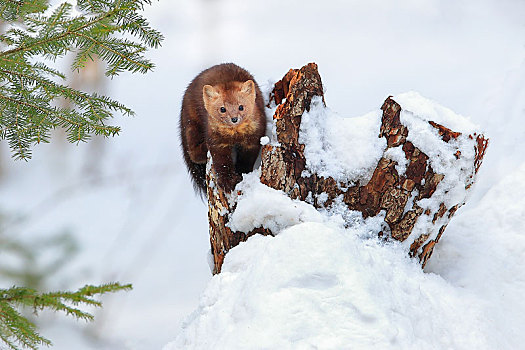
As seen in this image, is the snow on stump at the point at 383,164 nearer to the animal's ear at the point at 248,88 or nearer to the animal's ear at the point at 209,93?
the animal's ear at the point at 248,88

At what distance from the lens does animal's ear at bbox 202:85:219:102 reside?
3285 mm

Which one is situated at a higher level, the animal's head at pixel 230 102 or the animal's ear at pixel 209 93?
the animal's ear at pixel 209 93

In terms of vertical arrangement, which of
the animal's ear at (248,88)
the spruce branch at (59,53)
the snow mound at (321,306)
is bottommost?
the snow mound at (321,306)

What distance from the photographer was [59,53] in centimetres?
228

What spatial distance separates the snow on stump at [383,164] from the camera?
9.75 feet

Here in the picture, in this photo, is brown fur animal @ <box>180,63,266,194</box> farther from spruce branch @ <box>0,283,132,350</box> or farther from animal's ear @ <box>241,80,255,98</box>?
spruce branch @ <box>0,283,132,350</box>

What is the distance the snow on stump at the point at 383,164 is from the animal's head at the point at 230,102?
0.75 ft

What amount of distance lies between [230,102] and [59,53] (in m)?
1.17

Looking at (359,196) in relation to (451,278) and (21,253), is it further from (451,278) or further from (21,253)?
(21,253)

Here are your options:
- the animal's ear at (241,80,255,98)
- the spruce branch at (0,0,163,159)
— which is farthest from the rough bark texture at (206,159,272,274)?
the spruce branch at (0,0,163,159)

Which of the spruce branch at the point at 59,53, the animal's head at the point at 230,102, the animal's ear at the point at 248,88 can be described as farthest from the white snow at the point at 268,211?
the spruce branch at the point at 59,53

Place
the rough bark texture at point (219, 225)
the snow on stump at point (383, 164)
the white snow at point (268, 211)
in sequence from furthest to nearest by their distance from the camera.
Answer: the rough bark texture at point (219, 225) → the snow on stump at point (383, 164) → the white snow at point (268, 211)

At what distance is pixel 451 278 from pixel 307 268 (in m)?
1.32

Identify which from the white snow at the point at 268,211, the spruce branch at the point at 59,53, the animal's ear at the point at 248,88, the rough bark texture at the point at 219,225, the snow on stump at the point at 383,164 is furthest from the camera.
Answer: the animal's ear at the point at 248,88
